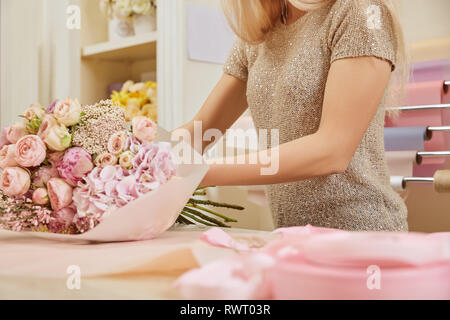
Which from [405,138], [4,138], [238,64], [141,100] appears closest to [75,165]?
[4,138]

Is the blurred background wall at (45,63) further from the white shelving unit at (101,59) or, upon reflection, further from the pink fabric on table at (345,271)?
the pink fabric on table at (345,271)

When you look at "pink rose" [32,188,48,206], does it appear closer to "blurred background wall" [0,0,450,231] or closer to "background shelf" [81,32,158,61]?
"blurred background wall" [0,0,450,231]

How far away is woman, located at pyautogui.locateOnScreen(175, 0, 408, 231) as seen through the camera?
859 millimetres

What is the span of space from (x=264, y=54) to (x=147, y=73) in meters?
1.06

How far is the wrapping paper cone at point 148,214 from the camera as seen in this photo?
62 centimetres

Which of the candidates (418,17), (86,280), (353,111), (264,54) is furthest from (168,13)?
(86,280)

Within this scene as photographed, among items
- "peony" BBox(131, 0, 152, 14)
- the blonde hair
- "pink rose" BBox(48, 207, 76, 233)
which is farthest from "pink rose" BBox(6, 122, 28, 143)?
"peony" BBox(131, 0, 152, 14)

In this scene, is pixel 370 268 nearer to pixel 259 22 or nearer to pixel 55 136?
pixel 55 136

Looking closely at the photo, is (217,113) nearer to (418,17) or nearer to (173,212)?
(173,212)

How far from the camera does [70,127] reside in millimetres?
712

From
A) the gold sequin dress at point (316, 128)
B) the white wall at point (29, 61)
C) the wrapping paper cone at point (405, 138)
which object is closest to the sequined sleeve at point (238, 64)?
the gold sequin dress at point (316, 128)

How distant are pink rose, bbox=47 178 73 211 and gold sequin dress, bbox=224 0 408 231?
1.70 ft

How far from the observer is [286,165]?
82 centimetres

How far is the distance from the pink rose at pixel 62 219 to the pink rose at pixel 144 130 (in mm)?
134
